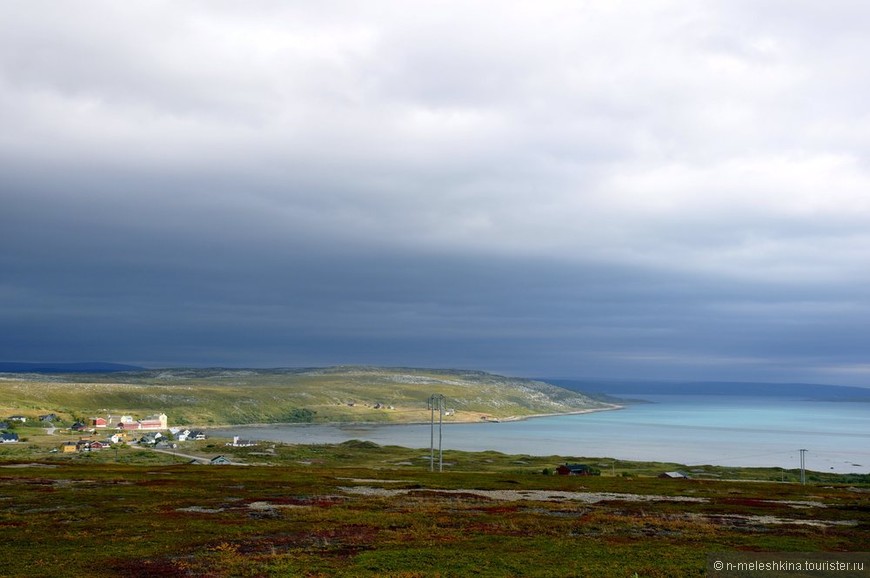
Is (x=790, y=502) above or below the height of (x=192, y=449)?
above

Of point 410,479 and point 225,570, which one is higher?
point 225,570

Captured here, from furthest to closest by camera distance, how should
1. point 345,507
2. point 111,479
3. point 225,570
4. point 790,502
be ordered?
1. point 111,479
2. point 790,502
3. point 345,507
4. point 225,570

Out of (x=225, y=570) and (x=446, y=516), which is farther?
(x=446, y=516)

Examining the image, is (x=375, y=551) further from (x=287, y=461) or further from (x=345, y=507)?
A: (x=287, y=461)

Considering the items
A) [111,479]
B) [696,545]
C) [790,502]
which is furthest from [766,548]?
[111,479]

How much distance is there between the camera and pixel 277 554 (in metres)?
32.9

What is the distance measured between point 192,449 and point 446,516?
150 metres

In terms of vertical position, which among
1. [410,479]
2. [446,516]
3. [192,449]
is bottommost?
[192,449]

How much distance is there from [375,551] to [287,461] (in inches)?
4792

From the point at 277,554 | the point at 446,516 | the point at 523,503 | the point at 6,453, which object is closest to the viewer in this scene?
the point at 277,554

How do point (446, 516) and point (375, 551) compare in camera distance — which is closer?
point (375, 551)

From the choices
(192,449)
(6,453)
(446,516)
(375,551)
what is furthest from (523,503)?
(192,449)

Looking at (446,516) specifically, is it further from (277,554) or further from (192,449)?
(192,449)

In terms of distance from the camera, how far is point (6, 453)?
478 feet
